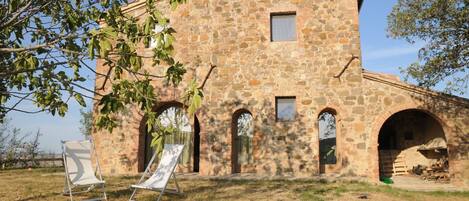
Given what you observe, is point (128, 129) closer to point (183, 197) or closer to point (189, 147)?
point (189, 147)

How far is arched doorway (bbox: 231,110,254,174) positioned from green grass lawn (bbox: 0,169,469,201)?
155 centimetres

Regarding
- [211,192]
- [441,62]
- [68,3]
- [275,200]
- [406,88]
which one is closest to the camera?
[68,3]

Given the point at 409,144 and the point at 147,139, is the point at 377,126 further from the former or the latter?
the point at 147,139

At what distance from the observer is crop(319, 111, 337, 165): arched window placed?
1025 cm

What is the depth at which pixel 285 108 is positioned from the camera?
10.2 m

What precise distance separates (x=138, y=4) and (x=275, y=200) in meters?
7.77

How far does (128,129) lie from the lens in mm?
10883

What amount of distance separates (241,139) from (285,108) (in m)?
1.61

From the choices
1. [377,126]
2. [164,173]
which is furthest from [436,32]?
[164,173]

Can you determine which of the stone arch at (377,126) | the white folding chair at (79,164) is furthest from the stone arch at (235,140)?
the white folding chair at (79,164)

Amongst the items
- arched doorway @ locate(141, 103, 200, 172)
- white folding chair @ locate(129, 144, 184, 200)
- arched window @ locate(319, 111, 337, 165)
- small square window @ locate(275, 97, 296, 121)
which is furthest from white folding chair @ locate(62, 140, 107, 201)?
arched window @ locate(319, 111, 337, 165)

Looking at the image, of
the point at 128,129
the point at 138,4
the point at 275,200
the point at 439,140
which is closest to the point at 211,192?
the point at 275,200

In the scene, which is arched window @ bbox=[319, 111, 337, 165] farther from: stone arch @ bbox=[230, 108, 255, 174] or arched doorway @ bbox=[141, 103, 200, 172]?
arched doorway @ bbox=[141, 103, 200, 172]

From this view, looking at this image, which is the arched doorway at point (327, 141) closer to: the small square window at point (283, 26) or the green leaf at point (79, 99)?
the small square window at point (283, 26)
